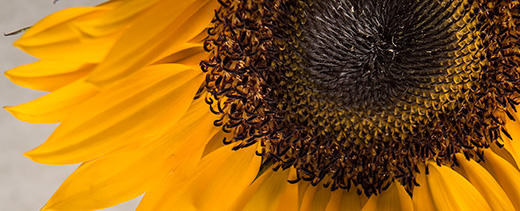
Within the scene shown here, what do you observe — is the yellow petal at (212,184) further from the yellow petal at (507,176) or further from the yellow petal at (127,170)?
the yellow petal at (507,176)

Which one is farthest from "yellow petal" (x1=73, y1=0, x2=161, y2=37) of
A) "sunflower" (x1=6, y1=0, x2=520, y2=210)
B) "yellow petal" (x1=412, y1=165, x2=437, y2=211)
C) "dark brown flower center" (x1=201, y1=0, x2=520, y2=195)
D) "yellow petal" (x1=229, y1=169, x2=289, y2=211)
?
"yellow petal" (x1=412, y1=165, x2=437, y2=211)

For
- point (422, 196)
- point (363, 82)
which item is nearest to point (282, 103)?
point (363, 82)

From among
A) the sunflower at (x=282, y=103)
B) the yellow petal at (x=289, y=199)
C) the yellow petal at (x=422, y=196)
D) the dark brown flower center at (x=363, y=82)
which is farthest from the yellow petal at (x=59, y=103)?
the yellow petal at (x=422, y=196)

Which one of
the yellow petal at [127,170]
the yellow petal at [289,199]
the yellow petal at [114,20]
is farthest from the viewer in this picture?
the yellow petal at [289,199]

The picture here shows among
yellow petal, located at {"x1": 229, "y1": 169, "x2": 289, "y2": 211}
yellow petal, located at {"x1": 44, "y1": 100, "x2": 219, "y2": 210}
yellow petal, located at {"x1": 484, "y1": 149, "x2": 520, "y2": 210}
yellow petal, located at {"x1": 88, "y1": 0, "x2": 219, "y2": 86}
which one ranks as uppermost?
yellow petal, located at {"x1": 88, "y1": 0, "x2": 219, "y2": 86}

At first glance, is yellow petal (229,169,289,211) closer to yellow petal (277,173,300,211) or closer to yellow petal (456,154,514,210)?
yellow petal (277,173,300,211)

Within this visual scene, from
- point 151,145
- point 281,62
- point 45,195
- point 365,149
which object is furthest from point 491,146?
point 45,195

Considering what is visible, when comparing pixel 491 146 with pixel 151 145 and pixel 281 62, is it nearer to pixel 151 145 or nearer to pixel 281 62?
pixel 281 62
